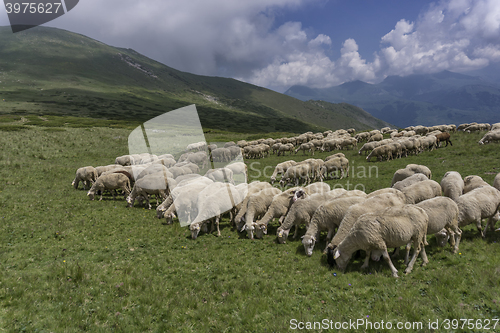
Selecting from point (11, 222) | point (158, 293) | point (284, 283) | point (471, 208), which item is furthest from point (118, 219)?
point (471, 208)

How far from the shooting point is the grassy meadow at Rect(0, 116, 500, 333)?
734 centimetres

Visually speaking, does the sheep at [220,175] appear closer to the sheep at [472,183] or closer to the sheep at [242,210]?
the sheep at [242,210]

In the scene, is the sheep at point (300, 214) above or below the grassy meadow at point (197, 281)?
above

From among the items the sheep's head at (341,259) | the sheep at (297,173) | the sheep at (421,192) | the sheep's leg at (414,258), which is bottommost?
the sheep's head at (341,259)

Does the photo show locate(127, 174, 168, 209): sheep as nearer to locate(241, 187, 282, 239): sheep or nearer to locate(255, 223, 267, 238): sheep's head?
locate(241, 187, 282, 239): sheep

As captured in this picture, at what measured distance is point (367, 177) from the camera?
26.7 m

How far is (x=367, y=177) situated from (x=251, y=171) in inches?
674

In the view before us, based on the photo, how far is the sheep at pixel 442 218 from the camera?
10.5 meters

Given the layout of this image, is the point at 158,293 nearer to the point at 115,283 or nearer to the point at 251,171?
the point at 115,283

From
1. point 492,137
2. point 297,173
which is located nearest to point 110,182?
point 297,173

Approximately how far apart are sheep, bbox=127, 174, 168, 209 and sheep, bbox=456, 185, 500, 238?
2072 cm

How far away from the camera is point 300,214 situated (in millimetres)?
14062

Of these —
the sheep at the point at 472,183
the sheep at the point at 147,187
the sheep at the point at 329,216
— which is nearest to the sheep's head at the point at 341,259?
the sheep at the point at 329,216

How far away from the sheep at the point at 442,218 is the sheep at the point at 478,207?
90 centimetres
